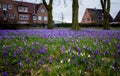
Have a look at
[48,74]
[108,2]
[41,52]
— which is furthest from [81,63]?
[108,2]

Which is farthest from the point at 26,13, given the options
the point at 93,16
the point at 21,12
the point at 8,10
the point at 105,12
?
the point at 105,12

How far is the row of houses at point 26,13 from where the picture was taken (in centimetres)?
7325

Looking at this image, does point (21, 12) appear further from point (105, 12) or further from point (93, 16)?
point (105, 12)

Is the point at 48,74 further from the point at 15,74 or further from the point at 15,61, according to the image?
the point at 15,61

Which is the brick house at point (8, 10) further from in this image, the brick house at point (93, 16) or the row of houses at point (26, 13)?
the brick house at point (93, 16)

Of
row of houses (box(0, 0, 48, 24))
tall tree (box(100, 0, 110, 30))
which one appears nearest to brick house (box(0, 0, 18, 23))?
row of houses (box(0, 0, 48, 24))

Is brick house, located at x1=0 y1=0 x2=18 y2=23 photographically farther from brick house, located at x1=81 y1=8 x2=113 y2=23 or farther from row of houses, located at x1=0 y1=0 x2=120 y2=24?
brick house, located at x1=81 y1=8 x2=113 y2=23

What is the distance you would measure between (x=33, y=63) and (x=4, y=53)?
1172 millimetres

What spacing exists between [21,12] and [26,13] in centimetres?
252

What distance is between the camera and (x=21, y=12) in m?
79.3

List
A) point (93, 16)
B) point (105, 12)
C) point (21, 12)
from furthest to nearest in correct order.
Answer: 1. point (93, 16)
2. point (21, 12)
3. point (105, 12)

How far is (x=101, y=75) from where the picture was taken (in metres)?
3.41

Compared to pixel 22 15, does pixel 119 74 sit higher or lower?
lower

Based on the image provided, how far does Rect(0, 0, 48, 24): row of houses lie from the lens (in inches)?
2869
